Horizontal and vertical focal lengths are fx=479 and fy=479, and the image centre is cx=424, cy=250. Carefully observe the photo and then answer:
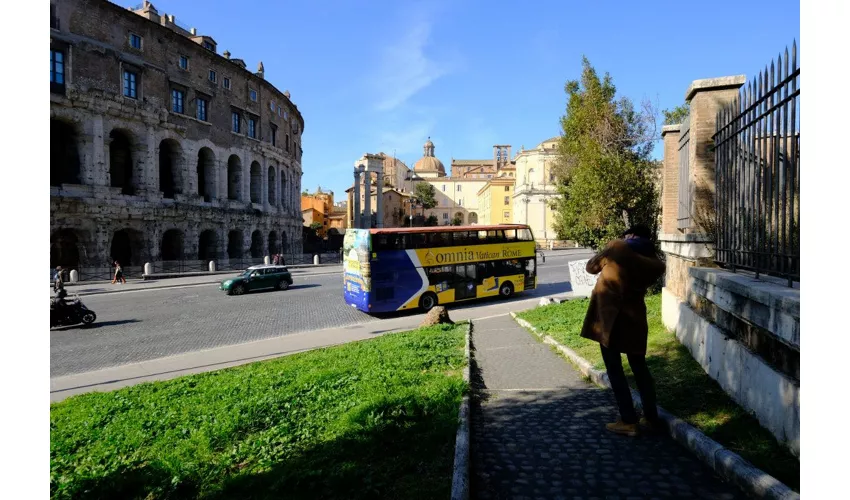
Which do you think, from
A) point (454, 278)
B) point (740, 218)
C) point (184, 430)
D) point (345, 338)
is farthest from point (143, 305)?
point (740, 218)

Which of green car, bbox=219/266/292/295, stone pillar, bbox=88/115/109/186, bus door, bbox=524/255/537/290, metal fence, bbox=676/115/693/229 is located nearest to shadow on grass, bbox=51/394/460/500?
metal fence, bbox=676/115/693/229

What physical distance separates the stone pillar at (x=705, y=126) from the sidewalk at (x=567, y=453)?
120 inches

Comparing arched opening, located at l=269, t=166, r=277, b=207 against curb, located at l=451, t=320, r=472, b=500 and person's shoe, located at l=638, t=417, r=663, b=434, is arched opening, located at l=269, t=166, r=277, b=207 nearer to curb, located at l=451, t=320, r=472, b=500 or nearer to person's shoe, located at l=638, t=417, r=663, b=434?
curb, located at l=451, t=320, r=472, b=500

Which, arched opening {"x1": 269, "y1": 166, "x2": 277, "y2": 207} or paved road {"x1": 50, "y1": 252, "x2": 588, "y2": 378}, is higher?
arched opening {"x1": 269, "y1": 166, "x2": 277, "y2": 207}

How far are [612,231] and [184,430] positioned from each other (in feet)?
→ 49.1

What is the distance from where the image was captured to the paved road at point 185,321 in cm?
1248

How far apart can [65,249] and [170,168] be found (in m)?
9.75

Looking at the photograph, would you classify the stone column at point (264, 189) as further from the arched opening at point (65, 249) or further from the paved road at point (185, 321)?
the paved road at point (185, 321)

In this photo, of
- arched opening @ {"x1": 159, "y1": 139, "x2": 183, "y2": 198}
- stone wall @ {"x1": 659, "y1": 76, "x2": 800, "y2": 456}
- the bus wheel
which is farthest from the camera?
arched opening @ {"x1": 159, "y1": 139, "x2": 183, "y2": 198}

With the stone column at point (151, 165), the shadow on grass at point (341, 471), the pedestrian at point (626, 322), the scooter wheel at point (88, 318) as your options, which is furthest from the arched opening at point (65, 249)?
the pedestrian at point (626, 322)

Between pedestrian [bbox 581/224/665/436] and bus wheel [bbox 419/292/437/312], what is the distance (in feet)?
48.6

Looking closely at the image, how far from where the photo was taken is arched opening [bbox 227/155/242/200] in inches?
1647

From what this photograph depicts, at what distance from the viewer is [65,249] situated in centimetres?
3027

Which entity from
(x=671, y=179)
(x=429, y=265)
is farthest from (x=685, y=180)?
(x=429, y=265)
